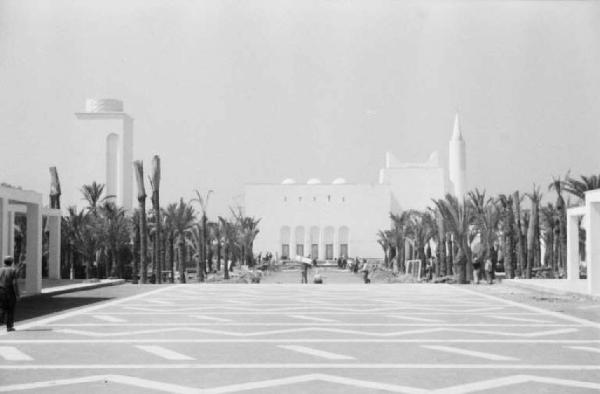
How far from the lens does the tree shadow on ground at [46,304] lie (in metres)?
13.9

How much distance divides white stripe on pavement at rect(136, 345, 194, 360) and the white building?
68290mm

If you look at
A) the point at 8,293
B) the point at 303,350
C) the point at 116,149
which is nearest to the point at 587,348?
the point at 303,350

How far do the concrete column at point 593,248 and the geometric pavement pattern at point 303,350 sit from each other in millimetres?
2892

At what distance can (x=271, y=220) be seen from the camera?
78.6 meters

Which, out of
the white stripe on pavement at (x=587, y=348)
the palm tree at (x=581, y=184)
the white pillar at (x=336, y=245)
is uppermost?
the palm tree at (x=581, y=184)

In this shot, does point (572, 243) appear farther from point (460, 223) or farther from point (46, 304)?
point (46, 304)

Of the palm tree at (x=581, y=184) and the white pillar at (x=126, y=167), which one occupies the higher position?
the white pillar at (x=126, y=167)

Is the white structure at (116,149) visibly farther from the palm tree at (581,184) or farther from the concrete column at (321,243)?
the palm tree at (581,184)

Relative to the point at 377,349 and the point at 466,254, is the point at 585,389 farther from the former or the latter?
the point at 466,254

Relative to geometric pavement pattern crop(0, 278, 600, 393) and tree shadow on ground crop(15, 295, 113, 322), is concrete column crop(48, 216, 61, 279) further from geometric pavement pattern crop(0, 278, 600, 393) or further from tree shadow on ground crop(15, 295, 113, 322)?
geometric pavement pattern crop(0, 278, 600, 393)

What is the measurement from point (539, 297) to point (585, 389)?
449 inches

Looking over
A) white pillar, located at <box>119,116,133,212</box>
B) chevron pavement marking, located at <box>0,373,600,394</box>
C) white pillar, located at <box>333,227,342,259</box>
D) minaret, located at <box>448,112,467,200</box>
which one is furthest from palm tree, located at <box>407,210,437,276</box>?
white pillar, located at <box>333,227,342,259</box>

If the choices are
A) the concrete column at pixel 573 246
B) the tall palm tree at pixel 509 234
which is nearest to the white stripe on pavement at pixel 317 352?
the concrete column at pixel 573 246

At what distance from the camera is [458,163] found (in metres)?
76.1
